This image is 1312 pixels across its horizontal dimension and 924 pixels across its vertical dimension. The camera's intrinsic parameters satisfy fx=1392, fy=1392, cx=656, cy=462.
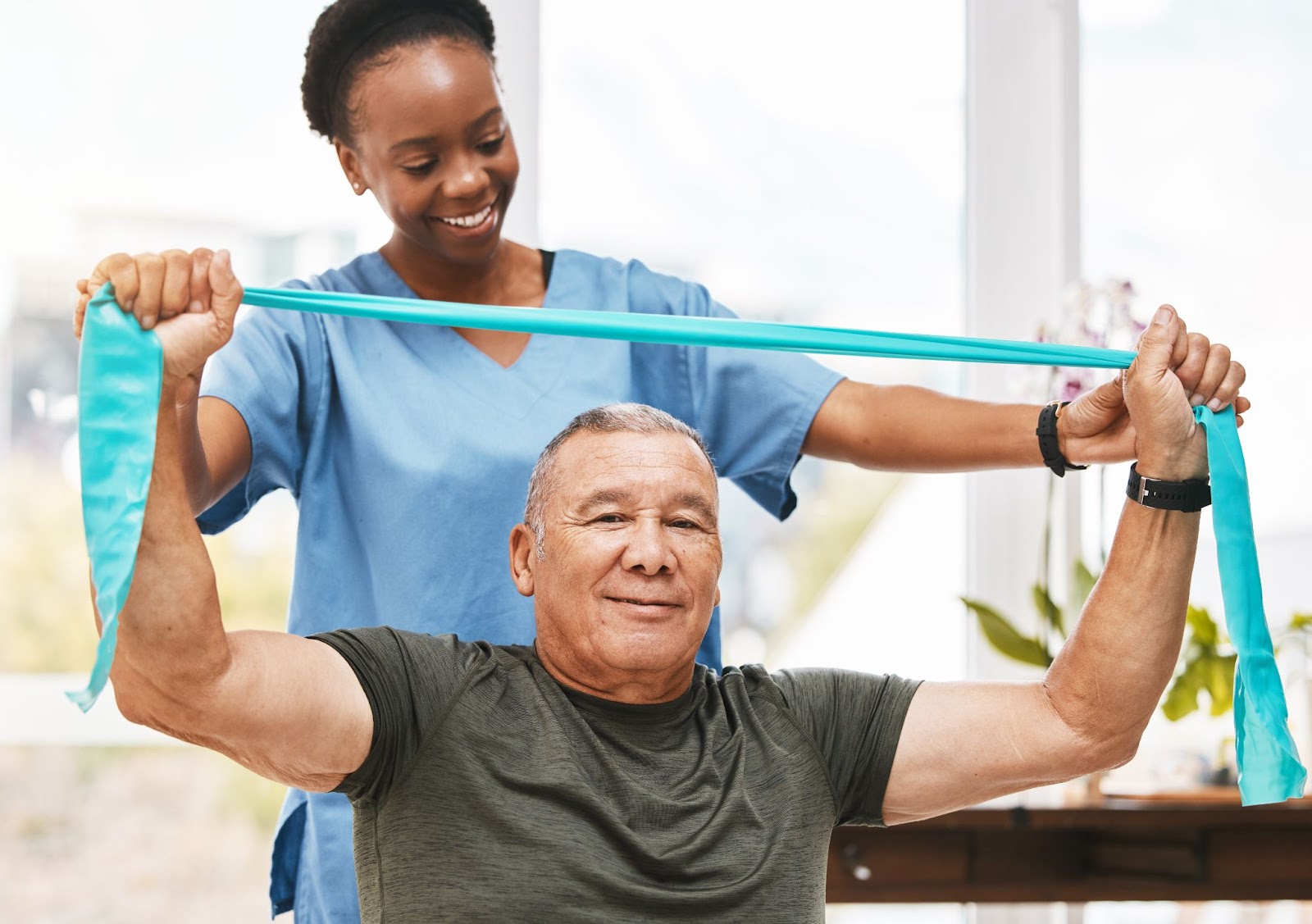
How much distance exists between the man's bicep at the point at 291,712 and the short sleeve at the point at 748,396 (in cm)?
65

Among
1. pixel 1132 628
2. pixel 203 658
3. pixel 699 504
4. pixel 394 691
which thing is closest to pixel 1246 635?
pixel 1132 628

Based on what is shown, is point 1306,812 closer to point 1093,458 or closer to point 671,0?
point 1093,458

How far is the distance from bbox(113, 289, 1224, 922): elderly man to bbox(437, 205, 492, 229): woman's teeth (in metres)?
0.27

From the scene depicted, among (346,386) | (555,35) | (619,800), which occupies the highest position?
(555,35)

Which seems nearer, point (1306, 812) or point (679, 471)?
point (679, 471)

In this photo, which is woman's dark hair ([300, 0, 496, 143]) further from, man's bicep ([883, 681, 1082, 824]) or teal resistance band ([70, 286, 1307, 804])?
man's bicep ([883, 681, 1082, 824])

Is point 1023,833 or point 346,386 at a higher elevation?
point 346,386

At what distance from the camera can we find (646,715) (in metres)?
1.48

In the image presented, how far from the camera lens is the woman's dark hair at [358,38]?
1.59 meters

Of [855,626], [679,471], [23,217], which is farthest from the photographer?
[855,626]

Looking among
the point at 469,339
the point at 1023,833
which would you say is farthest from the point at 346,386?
the point at 1023,833

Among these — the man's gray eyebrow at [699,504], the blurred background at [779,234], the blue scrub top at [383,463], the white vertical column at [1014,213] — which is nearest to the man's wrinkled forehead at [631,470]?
the man's gray eyebrow at [699,504]

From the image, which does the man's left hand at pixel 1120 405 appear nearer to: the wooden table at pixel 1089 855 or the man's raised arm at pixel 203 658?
the man's raised arm at pixel 203 658

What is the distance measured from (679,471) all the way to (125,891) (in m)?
1.66
